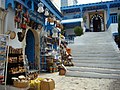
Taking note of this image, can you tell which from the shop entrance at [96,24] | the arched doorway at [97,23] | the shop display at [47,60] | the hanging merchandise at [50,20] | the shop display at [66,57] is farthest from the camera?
the shop entrance at [96,24]

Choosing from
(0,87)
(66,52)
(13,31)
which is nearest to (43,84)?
(0,87)

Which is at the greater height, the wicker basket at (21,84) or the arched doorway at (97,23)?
the arched doorway at (97,23)

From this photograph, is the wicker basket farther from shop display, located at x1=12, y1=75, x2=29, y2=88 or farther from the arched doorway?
the arched doorway

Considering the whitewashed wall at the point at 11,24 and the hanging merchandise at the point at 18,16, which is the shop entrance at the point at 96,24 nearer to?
the hanging merchandise at the point at 18,16

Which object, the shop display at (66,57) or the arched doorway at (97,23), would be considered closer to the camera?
the shop display at (66,57)

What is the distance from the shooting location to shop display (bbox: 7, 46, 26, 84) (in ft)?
19.9

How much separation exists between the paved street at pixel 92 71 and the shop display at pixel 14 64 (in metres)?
1.46

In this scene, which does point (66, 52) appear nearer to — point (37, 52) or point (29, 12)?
point (37, 52)

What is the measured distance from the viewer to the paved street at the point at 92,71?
6.48 meters

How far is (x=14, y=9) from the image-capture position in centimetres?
669

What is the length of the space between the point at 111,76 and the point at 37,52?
13.1 feet

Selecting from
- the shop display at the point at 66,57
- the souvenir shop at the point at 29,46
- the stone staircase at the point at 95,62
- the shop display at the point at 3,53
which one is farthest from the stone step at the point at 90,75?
the shop display at the point at 3,53

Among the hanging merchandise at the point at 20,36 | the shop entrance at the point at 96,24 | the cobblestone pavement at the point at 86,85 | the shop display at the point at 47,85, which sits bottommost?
the cobblestone pavement at the point at 86,85

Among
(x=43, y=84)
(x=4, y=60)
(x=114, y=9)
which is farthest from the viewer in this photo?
(x=114, y=9)
